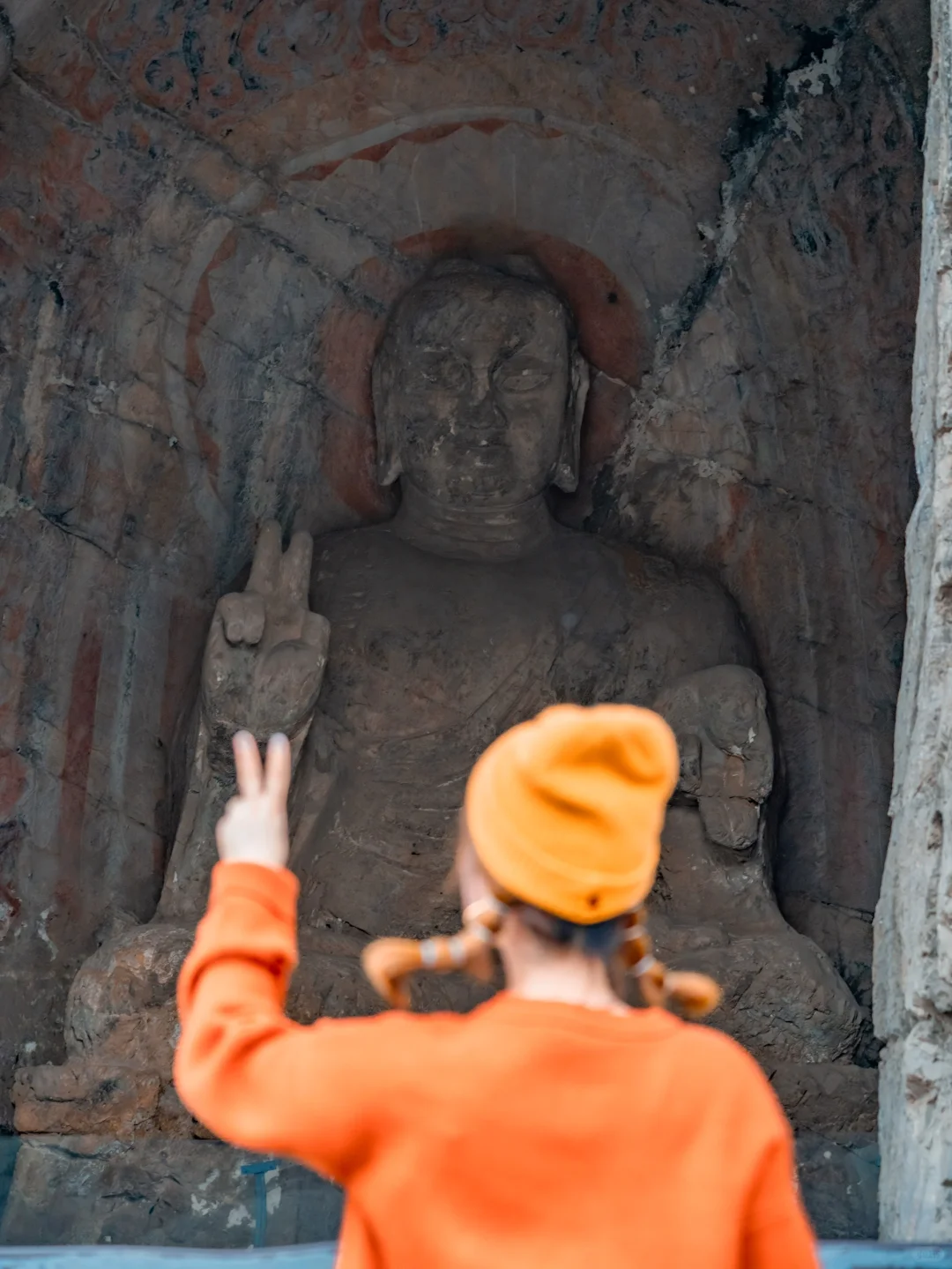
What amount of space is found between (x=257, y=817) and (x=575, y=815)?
0.33 m

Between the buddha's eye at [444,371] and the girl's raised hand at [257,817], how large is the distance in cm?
344

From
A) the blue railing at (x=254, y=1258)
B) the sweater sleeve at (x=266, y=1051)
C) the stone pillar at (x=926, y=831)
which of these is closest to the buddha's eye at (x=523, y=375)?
the stone pillar at (x=926, y=831)

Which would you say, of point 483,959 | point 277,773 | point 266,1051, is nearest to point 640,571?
point 277,773

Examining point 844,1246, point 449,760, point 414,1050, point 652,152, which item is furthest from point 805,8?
point 414,1050

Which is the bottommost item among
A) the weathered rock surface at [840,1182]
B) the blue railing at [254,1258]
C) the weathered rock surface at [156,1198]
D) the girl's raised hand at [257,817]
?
the weathered rock surface at [156,1198]

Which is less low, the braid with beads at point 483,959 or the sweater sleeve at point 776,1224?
the braid with beads at point 483,959

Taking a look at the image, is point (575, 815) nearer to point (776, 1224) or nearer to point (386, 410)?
point (776, 1224)

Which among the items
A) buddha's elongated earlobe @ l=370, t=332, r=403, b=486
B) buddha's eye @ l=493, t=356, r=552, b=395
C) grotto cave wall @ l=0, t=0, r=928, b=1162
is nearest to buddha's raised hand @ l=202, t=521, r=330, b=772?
grotto cave wall @ l=0, t=0, r=928, b=1162

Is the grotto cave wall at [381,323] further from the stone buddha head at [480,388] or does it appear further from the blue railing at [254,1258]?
the blue railing at [254,1258]

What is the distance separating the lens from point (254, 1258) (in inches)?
104

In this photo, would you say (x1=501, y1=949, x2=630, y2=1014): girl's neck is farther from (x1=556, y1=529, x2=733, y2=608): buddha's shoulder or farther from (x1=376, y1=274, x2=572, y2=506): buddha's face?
(x1=376, y1=274, x2=572, y2=506): buddha's face

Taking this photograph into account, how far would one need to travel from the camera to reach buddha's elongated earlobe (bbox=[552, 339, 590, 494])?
17.6 ft

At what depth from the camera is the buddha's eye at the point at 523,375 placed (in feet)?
17.3

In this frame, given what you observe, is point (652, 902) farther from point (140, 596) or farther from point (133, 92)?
point (133, 92)
